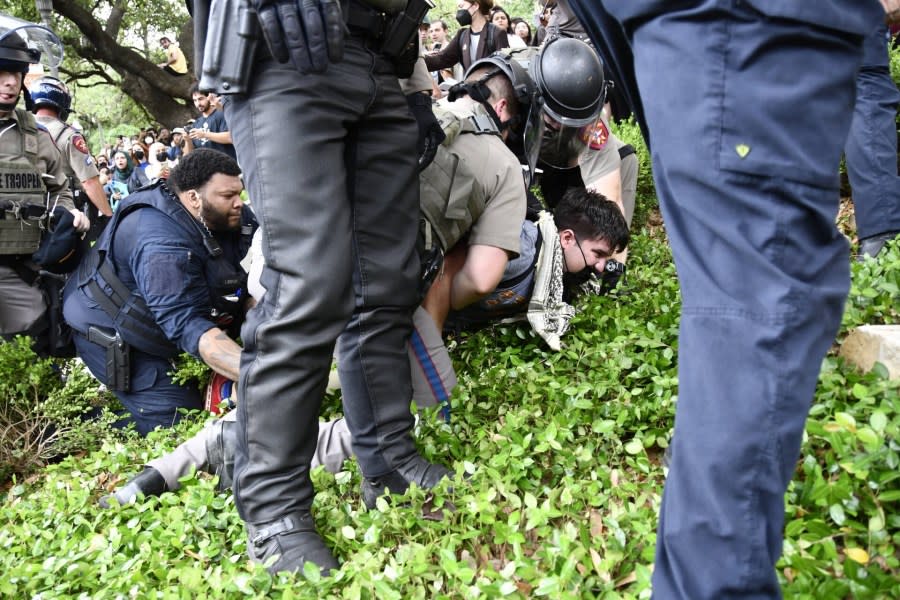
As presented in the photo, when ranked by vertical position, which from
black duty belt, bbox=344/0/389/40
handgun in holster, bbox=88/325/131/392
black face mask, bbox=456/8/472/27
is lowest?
handgun in holster, bbox=88/325/131/392

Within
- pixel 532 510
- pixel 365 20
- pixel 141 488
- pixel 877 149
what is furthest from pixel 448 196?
pixel 877 149

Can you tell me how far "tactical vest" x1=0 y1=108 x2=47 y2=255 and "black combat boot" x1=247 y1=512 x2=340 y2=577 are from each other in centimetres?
395

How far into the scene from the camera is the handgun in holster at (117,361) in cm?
493

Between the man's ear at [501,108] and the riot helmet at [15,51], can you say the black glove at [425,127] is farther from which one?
the riot helmet at [15,51]

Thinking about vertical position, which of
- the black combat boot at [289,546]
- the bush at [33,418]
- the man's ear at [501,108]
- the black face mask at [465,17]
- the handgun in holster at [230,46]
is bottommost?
the bush at [33,418]

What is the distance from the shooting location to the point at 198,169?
4980 mm

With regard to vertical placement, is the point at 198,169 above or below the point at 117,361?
above

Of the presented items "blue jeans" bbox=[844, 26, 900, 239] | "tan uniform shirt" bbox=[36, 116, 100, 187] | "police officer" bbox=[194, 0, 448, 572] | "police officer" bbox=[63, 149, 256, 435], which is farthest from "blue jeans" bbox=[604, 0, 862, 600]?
"tan uniform shirt" bbox=[36, 116, 100, 187]

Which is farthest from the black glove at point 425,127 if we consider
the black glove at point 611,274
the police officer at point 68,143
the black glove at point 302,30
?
the police officer at point 68,143

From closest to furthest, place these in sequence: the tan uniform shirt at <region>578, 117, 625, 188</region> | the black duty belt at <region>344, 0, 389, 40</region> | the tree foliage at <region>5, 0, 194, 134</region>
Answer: the black duty belt at <region>344, 0, 389, 40</region>
the tan uniform shirt at <region>578, 117, 625, 188</region>
the tree foliage at <region>5, 0, 194, 134</region>

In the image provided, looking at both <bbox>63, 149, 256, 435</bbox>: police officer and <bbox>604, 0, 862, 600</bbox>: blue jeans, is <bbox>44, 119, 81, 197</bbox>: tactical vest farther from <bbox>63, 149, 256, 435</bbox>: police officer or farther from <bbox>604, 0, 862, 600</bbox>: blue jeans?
<bbox>604, 0, 862, 600</bbox>: blue jeans

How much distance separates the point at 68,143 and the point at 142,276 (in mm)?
2831

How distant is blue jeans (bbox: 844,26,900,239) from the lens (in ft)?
11.4

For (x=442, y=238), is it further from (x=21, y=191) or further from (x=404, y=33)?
(x=21, y=191)
